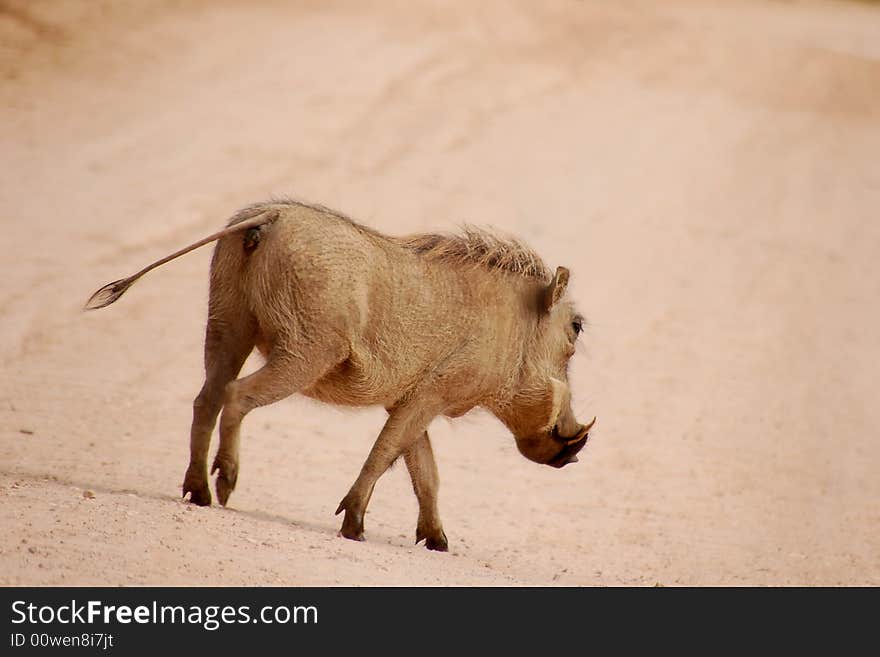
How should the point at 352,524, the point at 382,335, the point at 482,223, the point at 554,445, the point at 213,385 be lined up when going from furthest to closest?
the point at 482,223 < the point at 554,445 < the point at 352,524 < the point at 382,335 < the point at 213,385

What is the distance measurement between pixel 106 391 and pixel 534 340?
13.7 ft

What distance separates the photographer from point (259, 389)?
597 cm

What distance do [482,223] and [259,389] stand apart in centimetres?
908

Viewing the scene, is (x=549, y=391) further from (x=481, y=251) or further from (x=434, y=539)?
(x=434, y=539)

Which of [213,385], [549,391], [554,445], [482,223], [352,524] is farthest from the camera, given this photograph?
[482,223]

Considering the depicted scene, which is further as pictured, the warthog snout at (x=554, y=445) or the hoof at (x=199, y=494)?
the warthog snout at (x=554, y=445)

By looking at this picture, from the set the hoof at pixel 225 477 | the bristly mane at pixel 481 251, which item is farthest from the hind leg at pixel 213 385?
the bristly mane at pixel 481 251

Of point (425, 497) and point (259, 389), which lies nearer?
point (259, 389)

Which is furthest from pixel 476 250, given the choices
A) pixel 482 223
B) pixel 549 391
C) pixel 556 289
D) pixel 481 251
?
pixel 482 223

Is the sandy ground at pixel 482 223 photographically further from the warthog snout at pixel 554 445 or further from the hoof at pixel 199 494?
the warthog snout at pixel 554 445

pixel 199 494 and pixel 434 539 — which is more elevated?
pixel 199 494

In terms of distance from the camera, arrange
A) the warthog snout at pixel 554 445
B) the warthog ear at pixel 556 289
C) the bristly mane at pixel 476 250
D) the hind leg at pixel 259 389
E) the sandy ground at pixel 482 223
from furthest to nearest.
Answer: the sandy ground at pixel 482 223 < the warthog snout at pixel 554 445 < the warthog ear at pixel 556 289 < the bristly mane at pixel 476 250 < the hind leg at pixel 259 389

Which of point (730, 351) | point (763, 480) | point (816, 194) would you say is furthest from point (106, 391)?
point (816, 194)

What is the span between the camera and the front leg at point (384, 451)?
647 cm
